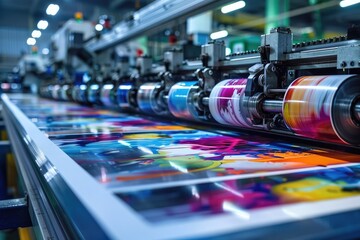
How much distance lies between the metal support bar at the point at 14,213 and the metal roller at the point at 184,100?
0.92m

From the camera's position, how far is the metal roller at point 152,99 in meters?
2.40

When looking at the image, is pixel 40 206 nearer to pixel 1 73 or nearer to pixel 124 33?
pixel 124 33

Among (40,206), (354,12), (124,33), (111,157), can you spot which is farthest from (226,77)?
(354,12)

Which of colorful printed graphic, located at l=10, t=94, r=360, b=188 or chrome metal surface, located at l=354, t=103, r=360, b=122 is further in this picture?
chrome metal surface, located at l=354, t=103, r=360, b=122

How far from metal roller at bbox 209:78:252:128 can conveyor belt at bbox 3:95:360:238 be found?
0.38 feet

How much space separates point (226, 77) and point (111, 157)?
3.32 ft

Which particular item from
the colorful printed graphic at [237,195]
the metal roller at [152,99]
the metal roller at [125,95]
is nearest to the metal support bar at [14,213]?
the colorful printed graphic at [237,195]

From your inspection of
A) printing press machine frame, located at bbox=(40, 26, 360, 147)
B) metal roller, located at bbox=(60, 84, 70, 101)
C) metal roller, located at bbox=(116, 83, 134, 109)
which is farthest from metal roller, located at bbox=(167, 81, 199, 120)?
metal roller, located at bbox=(60, 84, 70, 101)

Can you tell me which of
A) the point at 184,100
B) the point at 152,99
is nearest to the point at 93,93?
the point at 152,99

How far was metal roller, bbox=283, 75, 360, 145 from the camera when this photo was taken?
112 cm

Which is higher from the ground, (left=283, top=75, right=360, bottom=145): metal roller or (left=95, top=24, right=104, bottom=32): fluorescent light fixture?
(left=95, top=24, right=104, bottom=32): fluorescent light fixture

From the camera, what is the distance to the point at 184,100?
1977mm

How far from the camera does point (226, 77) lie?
199 cm

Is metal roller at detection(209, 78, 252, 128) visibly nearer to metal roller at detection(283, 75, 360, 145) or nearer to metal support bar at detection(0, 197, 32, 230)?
metal roller at detection(283, 75, 360, 145)
